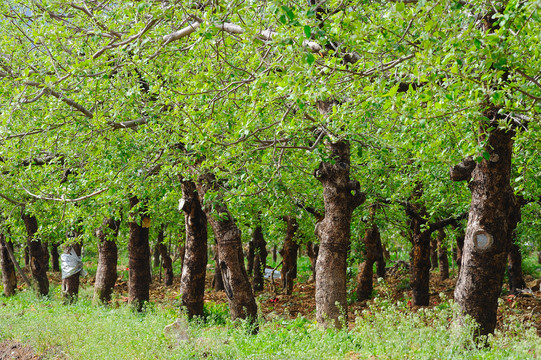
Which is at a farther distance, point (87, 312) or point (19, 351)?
point (87, 312)

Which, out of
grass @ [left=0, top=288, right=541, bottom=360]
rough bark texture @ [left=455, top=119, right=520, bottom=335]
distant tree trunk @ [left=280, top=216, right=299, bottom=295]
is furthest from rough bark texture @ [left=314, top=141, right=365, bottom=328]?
distant tree trunk @ [left=280, top=216, right=299, bottom=295]

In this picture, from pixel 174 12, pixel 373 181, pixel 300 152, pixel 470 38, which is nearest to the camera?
pixel 470 38

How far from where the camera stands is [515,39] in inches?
208

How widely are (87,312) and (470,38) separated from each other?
1183cm

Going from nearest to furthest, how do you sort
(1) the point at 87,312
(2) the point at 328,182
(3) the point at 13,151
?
(2) the point at 328,182 < (3) the point at 13,151 < (1) the point at 87,312

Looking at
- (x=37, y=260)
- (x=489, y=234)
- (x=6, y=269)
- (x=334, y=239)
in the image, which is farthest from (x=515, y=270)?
(x=6, y=269)

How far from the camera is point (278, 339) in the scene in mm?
8102

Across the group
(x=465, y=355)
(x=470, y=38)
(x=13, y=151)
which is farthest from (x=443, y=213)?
(x=13, y=151)

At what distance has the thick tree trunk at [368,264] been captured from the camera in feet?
57.6

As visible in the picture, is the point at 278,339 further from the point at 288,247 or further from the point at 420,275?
the point at 288,247

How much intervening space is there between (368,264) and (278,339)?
10.5 metres

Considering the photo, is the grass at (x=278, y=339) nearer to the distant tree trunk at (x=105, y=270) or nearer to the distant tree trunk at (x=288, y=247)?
the distant tree trunk at (x=105, y=270)

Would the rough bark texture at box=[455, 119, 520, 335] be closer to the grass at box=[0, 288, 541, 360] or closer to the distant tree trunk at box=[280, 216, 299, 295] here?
the grass at box=[0, 288, 541, 360]

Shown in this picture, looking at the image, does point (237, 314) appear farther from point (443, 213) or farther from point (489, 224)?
point (443, 213)
